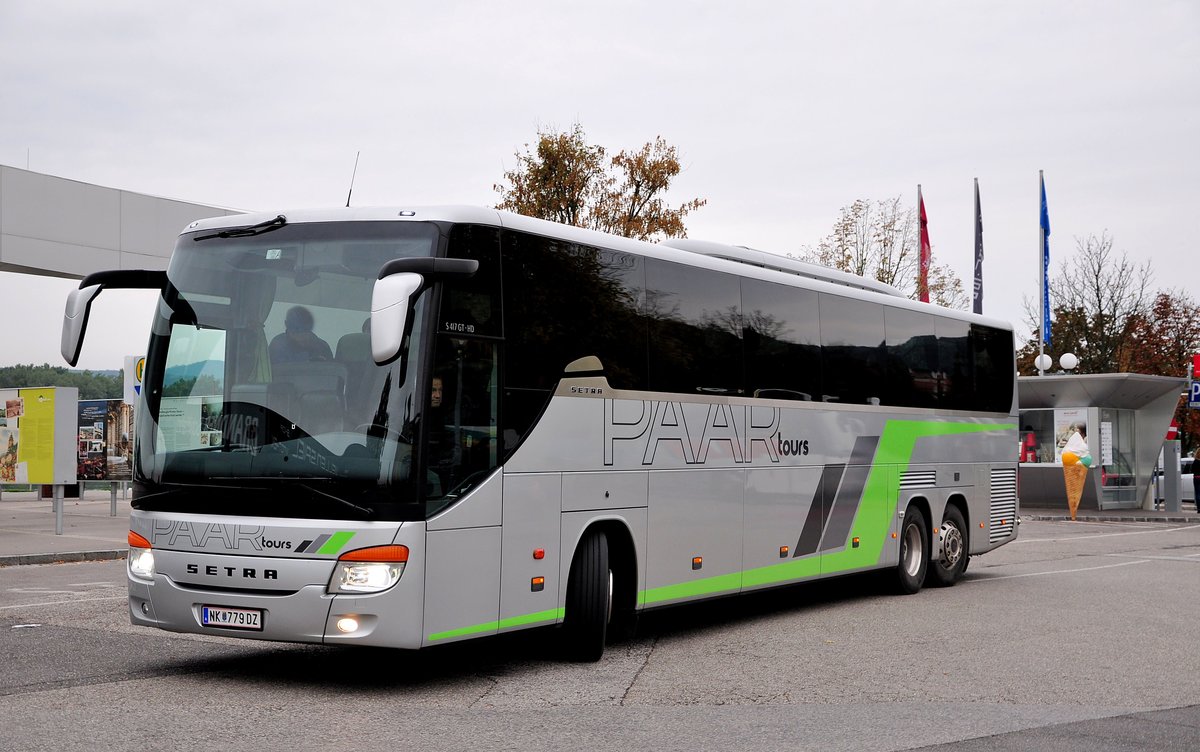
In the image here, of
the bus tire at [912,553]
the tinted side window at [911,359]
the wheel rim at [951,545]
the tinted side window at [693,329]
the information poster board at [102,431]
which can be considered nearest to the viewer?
the tinted side window at [693,329]

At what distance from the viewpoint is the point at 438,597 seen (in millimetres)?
8461

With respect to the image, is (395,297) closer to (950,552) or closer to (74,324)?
(74,324)

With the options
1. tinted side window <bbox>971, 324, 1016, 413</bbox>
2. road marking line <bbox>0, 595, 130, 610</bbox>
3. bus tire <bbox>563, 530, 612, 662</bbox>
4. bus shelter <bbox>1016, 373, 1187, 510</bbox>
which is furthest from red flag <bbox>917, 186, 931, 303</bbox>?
bus tire <bbox>563, 530, 612, 662</bbox>

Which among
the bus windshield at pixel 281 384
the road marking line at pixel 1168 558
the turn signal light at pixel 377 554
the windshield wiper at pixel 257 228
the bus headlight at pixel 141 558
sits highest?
the windshield wiper at pixel 257 228

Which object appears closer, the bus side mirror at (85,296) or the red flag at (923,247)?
the bus side mirror at (85,296)

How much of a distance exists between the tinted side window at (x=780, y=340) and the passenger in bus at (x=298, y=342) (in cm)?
461

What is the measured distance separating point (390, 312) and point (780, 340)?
5719 mm

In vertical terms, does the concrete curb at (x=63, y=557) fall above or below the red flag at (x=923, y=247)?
below

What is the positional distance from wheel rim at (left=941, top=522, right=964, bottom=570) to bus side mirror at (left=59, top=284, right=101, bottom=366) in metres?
10.4

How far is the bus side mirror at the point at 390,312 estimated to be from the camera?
7523 millimetres

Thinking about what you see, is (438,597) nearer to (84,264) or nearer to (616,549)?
(616,549)

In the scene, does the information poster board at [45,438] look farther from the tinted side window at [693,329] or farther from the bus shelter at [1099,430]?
the bus shelter at [1099,430]

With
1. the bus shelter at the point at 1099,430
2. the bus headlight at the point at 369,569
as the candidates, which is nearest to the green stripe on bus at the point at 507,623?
the bus headlight at the point at 369,569

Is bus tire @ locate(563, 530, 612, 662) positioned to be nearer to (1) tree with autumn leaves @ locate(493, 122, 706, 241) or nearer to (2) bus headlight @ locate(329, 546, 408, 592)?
(2) bus headlight @ locate(329, 546, 408, 592)
